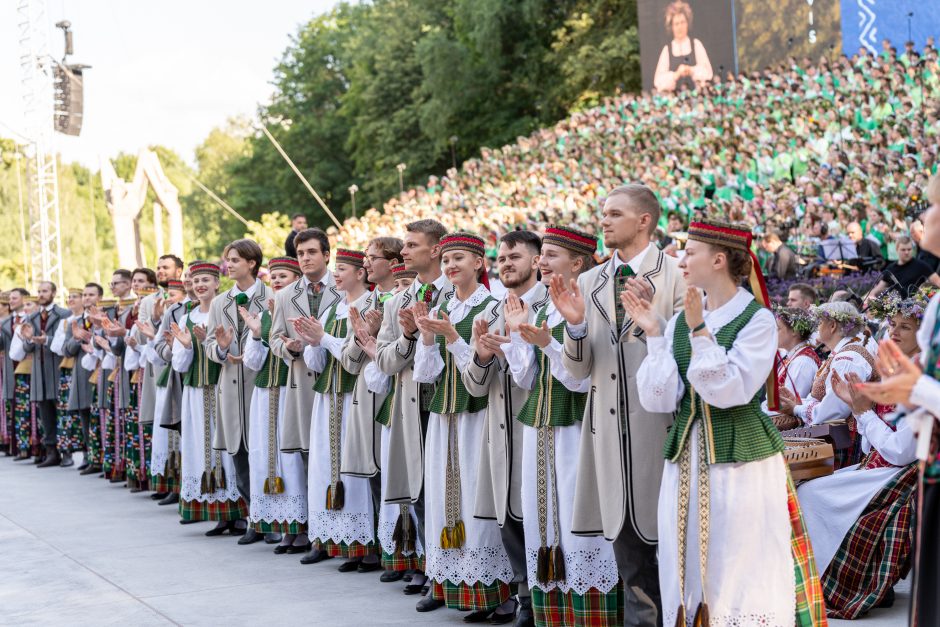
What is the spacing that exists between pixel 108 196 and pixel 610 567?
17.7m

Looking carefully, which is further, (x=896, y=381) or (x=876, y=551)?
(x=876, y=551)

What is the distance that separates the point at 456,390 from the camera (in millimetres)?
5512

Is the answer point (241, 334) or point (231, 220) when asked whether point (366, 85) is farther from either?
point (241, 334)

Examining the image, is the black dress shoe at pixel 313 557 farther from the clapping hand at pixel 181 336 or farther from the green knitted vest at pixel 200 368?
the clapping hand at pixel 181 336

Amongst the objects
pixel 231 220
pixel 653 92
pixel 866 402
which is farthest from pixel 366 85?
pixel 866 402

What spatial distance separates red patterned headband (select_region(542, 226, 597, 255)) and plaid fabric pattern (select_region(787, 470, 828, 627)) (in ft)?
4.81

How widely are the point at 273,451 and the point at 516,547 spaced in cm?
269

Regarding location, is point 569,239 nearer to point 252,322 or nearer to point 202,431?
point 252,322

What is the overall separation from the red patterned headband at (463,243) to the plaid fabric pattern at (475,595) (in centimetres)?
158

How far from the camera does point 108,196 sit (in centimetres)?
2062

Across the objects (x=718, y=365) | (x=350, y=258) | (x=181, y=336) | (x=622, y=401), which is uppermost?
(x=350, y=258)

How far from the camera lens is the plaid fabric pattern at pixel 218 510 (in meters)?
8.12

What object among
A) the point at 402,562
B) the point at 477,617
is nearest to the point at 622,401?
the point at 477,617

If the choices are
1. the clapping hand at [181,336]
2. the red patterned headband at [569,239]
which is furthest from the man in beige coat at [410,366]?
the clapping hand at [181,336]
